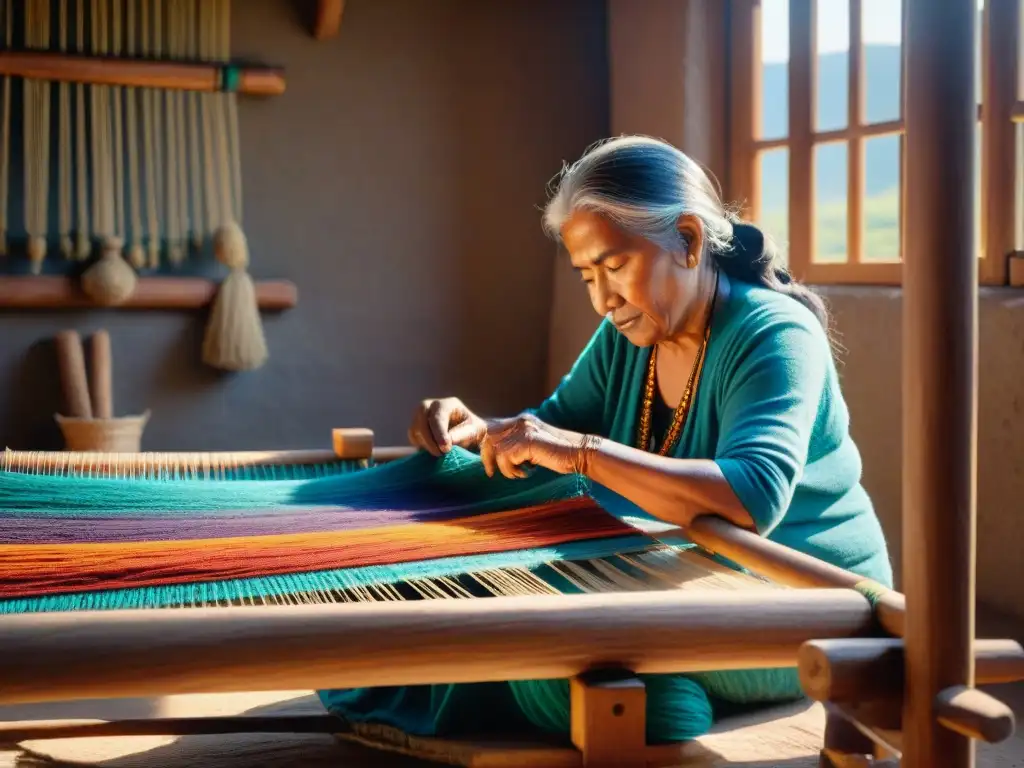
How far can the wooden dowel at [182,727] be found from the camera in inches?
79.4

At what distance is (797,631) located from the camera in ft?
4.28

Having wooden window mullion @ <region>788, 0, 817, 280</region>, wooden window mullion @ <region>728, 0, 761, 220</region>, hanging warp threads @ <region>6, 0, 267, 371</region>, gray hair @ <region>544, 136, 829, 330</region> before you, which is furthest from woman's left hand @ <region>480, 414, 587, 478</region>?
hanging warp threads @ <region>6, 0, 267, 371</region>

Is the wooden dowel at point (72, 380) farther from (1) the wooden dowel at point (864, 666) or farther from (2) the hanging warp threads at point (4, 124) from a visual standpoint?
(1) the wooden dowel at point (864, 666)

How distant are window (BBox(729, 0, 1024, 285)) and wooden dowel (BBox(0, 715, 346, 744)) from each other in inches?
76.5

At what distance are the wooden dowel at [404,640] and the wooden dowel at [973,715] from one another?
0.14m

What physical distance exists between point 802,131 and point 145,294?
221cm

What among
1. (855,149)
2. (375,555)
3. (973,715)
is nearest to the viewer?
(973,715)

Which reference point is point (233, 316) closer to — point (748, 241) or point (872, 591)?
point (748, 241)

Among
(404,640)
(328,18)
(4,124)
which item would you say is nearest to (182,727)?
(404,640)

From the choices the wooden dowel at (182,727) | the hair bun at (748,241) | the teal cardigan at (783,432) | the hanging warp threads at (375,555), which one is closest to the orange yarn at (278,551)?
the hanging warp threads at (375,555)

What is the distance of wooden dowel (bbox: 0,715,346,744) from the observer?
2.02 meters

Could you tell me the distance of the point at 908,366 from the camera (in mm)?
1208

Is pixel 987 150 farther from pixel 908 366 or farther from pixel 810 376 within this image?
pixel 908 366

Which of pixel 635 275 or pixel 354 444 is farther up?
pixel 635 275
